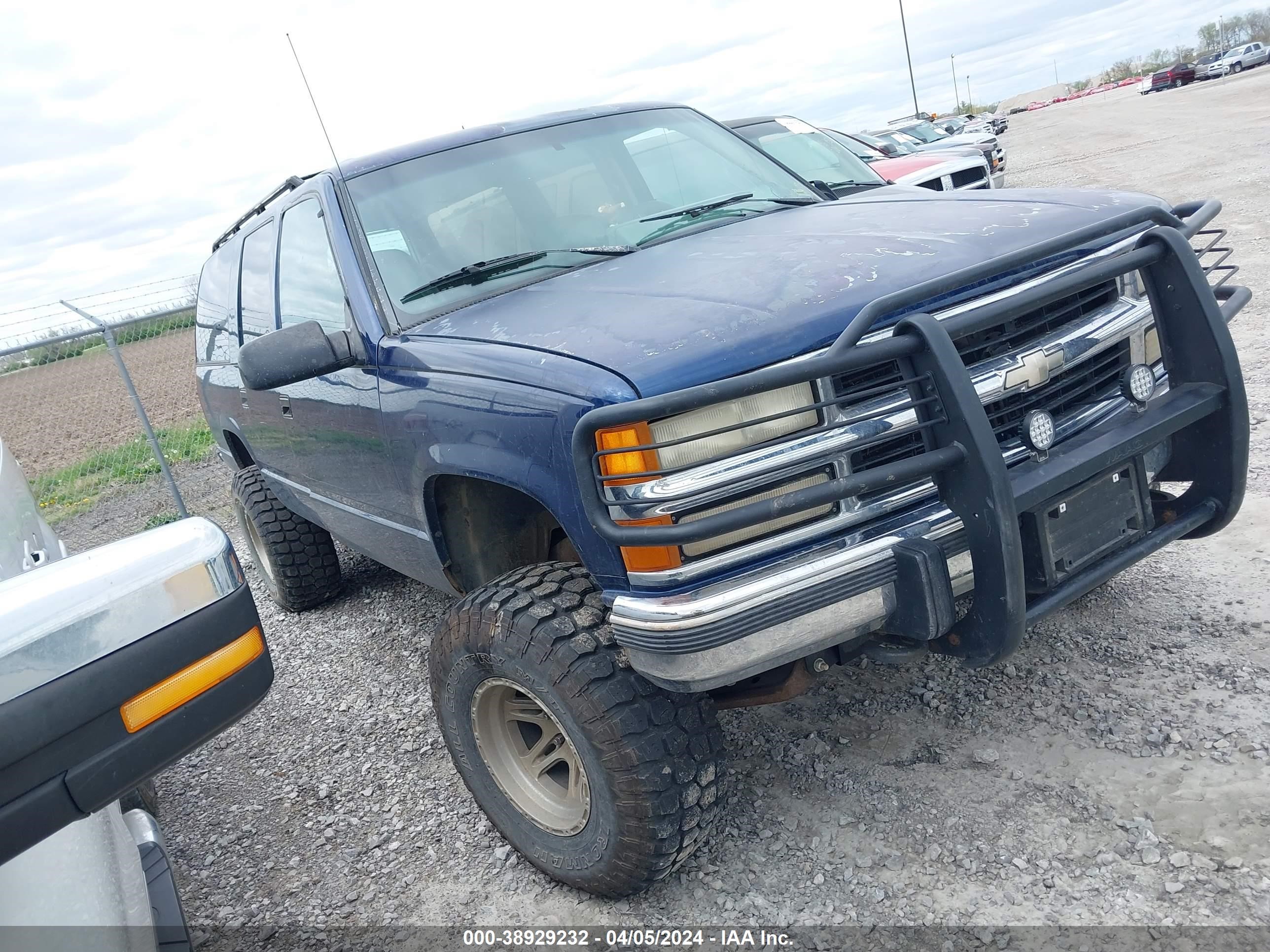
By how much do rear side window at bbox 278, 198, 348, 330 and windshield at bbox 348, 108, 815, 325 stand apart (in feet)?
0.77

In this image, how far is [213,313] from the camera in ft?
16.6

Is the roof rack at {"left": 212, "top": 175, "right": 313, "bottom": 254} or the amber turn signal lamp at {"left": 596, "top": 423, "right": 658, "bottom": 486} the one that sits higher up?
the roof rack at {"left": 212, "top": 175, "right": 313, "bottom": 254}

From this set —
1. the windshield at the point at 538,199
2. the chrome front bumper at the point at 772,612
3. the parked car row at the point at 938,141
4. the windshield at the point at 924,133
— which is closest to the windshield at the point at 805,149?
the parked car row at the point at 938,141

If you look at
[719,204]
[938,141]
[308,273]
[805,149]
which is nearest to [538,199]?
[719,204]

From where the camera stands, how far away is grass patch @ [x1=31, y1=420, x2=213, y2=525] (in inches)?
341

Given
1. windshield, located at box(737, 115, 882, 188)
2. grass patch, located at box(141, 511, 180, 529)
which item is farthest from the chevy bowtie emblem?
grass patch, located at box(141, 511, 180, 529)

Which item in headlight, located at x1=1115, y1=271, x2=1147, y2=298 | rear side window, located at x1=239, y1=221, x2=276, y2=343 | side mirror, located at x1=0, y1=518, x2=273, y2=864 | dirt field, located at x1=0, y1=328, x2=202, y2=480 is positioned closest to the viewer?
side mirror, located at x1=0, y1=518, x2=273, y2=864

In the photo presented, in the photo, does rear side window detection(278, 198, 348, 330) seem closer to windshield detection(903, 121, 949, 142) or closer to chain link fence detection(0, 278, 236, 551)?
chain link fence detection(0, 278, 236, 551)

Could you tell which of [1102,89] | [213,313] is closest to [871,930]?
[213,313]

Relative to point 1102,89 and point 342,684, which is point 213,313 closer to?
point 342,684

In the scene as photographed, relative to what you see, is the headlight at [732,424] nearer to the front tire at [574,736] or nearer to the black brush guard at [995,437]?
the black brush guard at [995,437]

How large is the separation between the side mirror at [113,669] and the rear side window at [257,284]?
9.56 ft

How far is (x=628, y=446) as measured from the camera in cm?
208

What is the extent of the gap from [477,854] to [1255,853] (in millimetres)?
2027
